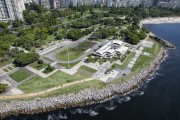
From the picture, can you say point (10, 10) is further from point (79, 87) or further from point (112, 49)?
point (79, 87)

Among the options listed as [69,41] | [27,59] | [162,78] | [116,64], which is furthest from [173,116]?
[69,41]

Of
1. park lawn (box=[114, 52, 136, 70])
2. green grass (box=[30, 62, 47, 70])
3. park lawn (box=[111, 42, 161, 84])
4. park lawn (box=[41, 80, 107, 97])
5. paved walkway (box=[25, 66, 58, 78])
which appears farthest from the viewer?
park lawn (box=[114, 52, 136, 70])

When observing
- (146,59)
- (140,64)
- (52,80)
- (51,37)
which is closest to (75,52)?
(51,37)

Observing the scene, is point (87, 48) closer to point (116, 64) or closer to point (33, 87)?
point (116, 64)

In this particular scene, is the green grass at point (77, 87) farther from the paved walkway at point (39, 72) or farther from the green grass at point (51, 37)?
the green grass at point (51, 37)

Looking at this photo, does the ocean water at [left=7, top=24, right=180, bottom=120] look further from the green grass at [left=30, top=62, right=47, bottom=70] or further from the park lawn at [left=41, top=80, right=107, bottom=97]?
the green grass at [left=30, top=62, right=47, bottom=70]

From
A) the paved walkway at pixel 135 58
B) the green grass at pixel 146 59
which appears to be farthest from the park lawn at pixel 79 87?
the green grass at pixel 146 59

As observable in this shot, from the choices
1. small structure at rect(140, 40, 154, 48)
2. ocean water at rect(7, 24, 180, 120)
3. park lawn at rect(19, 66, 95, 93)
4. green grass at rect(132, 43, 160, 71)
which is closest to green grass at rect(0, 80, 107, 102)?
Answer: park lawn at rect(19, 66, 95, 93)
